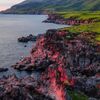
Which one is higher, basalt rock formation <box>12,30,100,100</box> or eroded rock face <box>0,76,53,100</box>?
eroded rock face <box>0,76,53,100</box>

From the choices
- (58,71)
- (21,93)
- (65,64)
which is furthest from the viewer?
(65,64)

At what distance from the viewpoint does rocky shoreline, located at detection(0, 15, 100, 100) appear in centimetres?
7018

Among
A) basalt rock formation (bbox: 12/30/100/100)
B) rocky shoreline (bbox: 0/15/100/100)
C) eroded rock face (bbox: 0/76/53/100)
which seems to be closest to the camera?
eroded rock face (bbox: 0/76/53/100)

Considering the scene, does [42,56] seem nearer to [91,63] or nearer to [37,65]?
[37,65]

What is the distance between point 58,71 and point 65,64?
9945 millimetres

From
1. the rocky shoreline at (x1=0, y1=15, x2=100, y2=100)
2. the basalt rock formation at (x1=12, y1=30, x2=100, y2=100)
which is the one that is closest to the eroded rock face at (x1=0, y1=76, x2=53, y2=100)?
the rocky shoreline at (x1=0, y1=15, x2=100, y2=100)

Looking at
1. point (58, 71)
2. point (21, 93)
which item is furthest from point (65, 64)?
point (21, 93)

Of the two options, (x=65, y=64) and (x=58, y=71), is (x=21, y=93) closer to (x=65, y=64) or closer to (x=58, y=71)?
(x=58, y=71)

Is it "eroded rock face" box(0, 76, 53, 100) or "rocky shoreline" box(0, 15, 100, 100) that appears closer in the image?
"eroded rock face" box(0, 76, 53, 100)

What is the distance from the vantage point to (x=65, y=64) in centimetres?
8562

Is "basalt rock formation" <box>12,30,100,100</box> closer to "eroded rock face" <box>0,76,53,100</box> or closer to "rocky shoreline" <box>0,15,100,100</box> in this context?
"rocky shoreline" <box>0,15,100,100</box>

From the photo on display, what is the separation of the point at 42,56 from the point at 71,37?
24955 mm

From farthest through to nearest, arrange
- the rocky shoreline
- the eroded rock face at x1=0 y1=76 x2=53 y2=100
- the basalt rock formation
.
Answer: the basalt rock formation < the rocky shoreline < the eroded rock face at x1=0 y1=76 x2=53 y2=100

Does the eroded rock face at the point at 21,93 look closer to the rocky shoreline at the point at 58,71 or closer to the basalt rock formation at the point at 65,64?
the rocky shoreline at the point at 58,71
